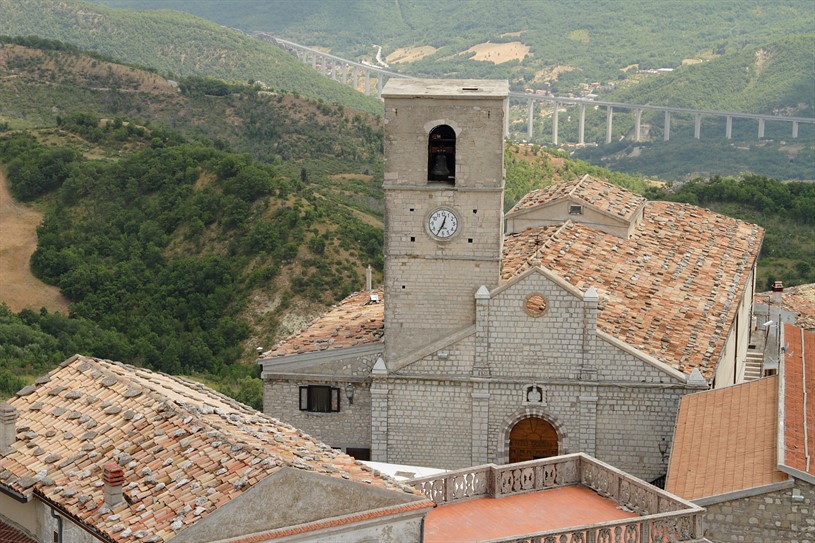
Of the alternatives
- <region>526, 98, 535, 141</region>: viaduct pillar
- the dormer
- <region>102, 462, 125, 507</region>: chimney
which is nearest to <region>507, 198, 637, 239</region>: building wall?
the dormer

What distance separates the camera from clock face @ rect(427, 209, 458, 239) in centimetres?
3703

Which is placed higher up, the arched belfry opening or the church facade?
the arched belfry opening

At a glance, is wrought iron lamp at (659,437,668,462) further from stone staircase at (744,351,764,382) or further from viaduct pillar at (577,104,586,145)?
viaduct pillar at (577,104,586,145)

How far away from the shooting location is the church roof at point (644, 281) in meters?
37.8

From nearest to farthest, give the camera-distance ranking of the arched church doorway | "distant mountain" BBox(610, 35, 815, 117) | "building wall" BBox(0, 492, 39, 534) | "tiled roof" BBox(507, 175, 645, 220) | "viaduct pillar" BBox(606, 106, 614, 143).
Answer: "building wall" BBox(0, 492, 39, 534)
the arched church doorway
"tiled roof" BBox(507, 175, 645, 220)
"distant mountain" BBox(610, 35, 815, 117)
"viaduct pillar" BBox(606, 106, 614, 143)

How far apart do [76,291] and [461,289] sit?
3277 cm

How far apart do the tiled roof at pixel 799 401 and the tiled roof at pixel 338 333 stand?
9402mm

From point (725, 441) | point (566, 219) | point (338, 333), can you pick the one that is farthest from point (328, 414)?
point (725, 441)

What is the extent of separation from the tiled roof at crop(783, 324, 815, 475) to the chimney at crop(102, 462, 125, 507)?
1106cm

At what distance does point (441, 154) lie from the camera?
37.2 meters

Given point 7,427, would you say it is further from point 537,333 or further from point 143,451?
point 537,333

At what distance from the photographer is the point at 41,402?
28.7 metres

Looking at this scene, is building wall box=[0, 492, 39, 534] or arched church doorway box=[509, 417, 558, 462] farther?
arched church doorway box=[509, 417, 558, 462]

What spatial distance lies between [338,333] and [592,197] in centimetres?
928
